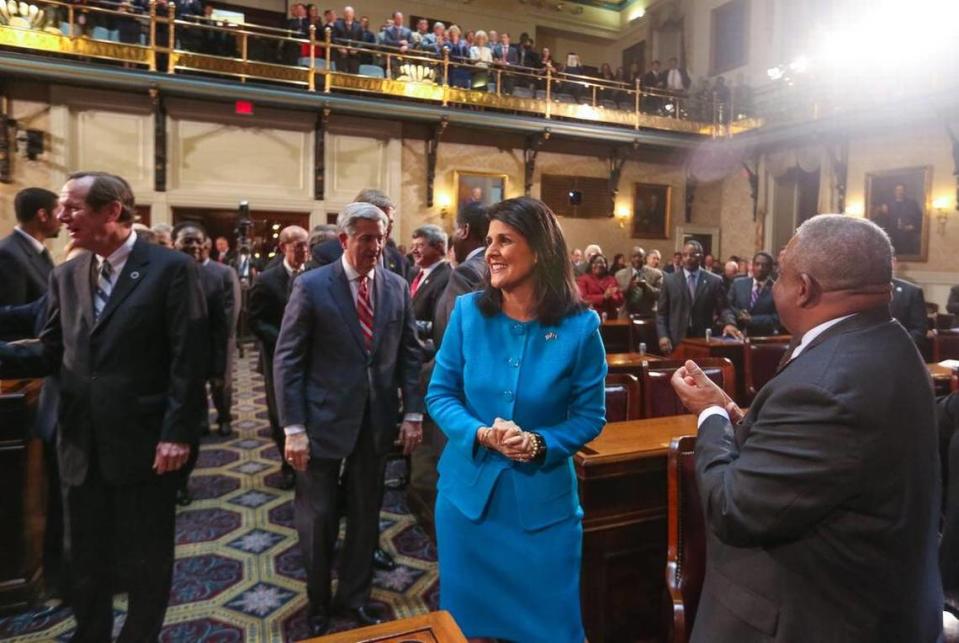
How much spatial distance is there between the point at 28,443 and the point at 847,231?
10.9ft

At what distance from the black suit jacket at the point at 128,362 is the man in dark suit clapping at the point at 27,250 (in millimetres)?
1065

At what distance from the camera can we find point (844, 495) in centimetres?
114

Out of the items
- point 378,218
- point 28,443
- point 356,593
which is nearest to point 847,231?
point 378,218

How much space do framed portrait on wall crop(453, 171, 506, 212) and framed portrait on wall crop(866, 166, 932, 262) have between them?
717cm

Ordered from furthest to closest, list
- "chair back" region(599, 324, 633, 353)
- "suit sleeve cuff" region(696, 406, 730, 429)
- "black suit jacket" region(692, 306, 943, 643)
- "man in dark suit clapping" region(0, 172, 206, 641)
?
"chair back" region(599, 324, 633, 353) < "man in dark suit clapping" region(0, 172, 206, 641) < "suit sleeve cuff" region(696, 406, 730, 429) < "black suit jacket" region(692, 306, 943, 643)

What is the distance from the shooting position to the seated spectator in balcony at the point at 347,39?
11.5 meters

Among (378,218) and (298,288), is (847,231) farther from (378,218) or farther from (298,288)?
(298,288)

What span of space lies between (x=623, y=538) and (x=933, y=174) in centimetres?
1221

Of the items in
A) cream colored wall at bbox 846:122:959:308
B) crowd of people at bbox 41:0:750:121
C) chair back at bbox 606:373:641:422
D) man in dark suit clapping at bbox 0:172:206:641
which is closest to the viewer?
man in dark suit clapping at bbox 0:172:206:641

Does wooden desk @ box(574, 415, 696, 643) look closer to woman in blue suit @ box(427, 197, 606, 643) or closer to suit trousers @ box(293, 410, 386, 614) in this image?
woman in blue suit @ box(427, 197, 606, 643)

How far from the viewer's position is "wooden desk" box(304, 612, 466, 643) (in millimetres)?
1233

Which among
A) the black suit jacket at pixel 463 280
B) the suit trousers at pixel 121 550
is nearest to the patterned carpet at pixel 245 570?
the suit trousers at pixel 121 550

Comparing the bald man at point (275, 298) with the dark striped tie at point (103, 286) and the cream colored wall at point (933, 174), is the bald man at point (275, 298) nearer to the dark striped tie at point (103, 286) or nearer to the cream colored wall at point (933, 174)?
the dark striped tie at point (103, 286)

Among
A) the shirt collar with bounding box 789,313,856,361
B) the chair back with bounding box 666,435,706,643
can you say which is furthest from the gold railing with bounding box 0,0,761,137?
the shirt collar with bounding box 789,313,856,361
